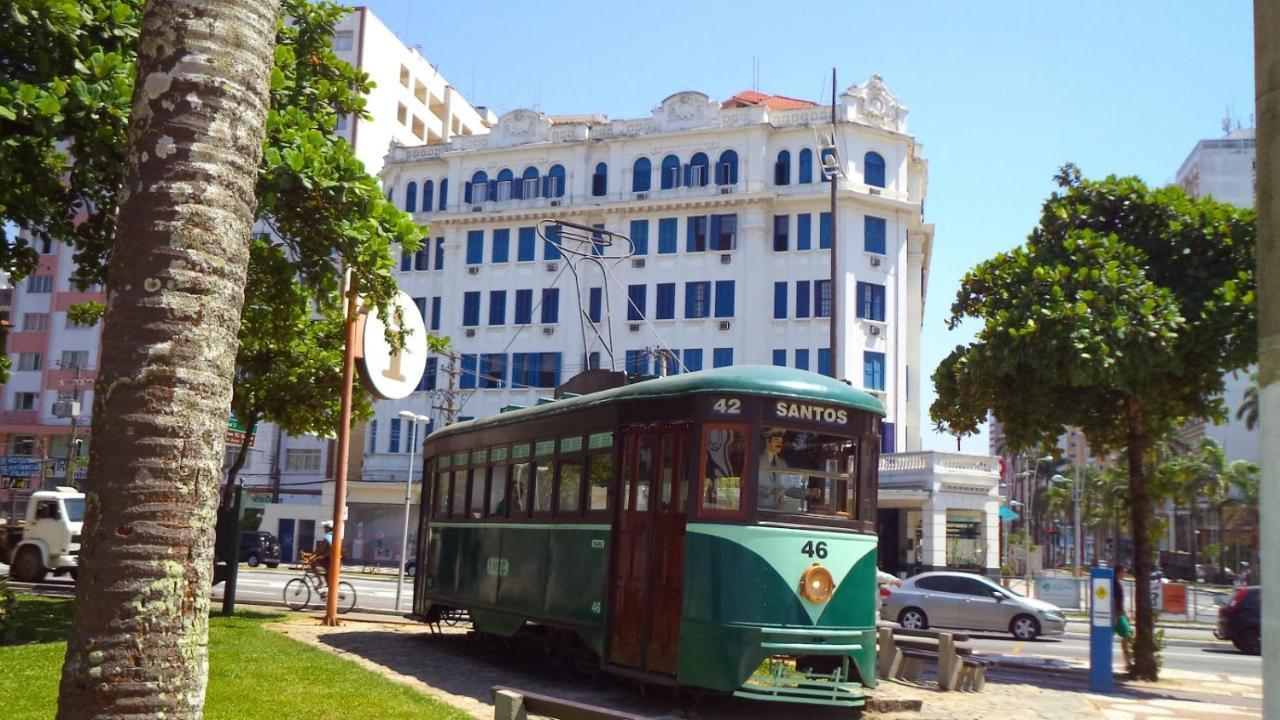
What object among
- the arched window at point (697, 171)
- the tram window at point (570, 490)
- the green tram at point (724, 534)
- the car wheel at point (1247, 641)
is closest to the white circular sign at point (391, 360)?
the tram window at point (570, 490)

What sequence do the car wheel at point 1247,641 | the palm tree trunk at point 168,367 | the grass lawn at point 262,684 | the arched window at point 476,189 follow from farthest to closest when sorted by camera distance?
the arched window at point 476,189 < the car wheel at point 1247,641 < the grass lawn at point 262,684 < the palm tree trunk at point 168,367

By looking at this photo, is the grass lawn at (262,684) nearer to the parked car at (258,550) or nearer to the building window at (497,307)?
the parked car at (258,550)

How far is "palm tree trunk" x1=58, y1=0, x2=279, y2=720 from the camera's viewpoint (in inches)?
152

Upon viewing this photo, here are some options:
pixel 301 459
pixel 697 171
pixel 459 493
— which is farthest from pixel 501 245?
pixel 459 493

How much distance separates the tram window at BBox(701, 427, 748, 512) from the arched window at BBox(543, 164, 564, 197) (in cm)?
4134

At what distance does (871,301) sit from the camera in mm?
47500

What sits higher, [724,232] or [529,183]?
[529,183]

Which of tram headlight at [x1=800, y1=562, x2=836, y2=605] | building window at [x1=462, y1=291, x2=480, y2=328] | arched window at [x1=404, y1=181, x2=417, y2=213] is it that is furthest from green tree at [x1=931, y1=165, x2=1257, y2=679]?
arched window at [x1=404, y1=181, x2=417, y2=213]

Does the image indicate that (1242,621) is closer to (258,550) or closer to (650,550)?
(650,550)

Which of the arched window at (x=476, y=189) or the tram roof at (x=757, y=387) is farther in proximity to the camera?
the arched window at (x=476, y=189)

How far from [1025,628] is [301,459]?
43.3 meters

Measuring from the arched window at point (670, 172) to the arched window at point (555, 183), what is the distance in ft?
15.8

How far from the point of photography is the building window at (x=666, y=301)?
1929 inches

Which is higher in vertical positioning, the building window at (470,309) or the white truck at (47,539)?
the building window at (470,309)
